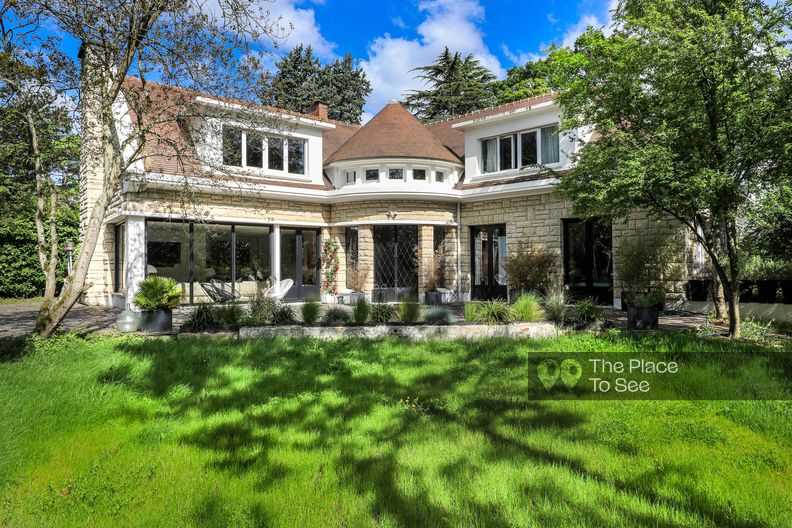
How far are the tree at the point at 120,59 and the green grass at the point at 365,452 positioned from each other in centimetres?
364

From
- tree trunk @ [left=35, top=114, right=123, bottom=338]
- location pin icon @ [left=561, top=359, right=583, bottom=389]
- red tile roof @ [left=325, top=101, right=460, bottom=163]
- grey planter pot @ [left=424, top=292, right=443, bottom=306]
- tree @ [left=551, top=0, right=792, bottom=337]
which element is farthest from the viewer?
red tile roof @ [left=325, top=101, right=460, bottom=163]

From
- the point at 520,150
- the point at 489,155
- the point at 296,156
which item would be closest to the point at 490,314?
the point at 520,150

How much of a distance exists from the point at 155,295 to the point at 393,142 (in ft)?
31.3

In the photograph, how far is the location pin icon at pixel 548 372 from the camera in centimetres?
545

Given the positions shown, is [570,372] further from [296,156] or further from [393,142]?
[296,156]

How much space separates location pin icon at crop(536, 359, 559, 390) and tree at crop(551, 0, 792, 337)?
122 inches

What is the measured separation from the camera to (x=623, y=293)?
12.4 m

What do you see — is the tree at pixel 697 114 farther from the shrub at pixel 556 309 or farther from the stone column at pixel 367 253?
the stone column at pixel 367 253

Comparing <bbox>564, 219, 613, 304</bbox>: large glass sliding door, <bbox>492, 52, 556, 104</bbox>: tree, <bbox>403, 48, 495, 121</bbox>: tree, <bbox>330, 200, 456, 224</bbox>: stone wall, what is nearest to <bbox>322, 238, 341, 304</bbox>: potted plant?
<bbox>330, 200, 456, 224</bbox>: stone wall

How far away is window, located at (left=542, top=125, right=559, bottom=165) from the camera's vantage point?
14.8 m

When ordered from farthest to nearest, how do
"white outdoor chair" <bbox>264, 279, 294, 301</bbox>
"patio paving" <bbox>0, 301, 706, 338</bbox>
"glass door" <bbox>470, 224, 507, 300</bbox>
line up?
"glass door" <bbox>470, 224, 507, 300</bbox>, "white outdoor chair" <bbox>264, 279, 294, 301</bbox>, "patio paving" <bbox>0, 301, 706, 338</bbox>

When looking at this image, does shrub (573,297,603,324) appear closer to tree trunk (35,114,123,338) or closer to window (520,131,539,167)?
window (520,131,539,167)

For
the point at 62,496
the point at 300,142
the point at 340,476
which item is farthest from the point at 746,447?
the point at 300,142

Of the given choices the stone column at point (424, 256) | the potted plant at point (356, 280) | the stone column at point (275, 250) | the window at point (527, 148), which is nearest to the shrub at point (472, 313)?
the stone column at point (424, 256)
